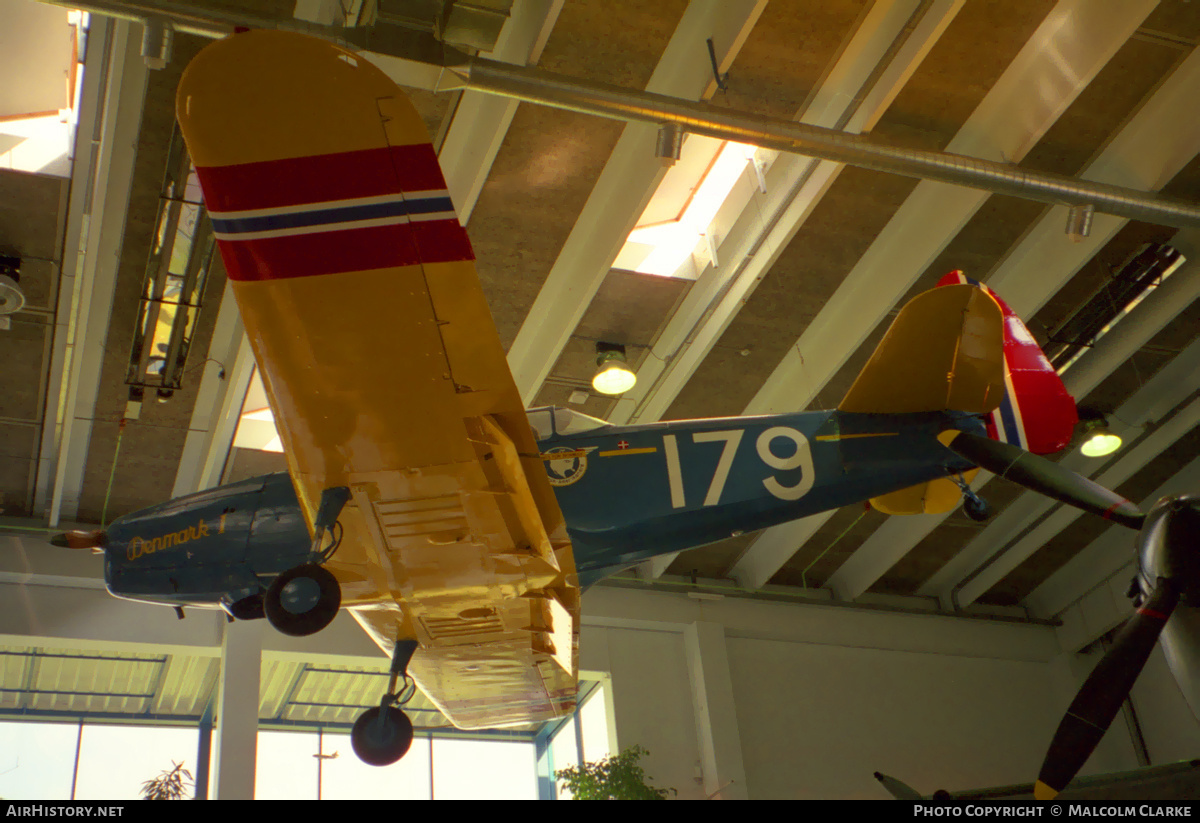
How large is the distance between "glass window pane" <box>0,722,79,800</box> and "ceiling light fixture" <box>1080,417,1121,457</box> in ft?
46.6

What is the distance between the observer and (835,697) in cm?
1402

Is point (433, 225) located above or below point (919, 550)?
below

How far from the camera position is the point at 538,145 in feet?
26.2

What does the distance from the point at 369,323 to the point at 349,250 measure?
1.12 feet

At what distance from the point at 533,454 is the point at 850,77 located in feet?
14.9

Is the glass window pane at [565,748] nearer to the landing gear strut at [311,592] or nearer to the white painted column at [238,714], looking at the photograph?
the white painted column at [238,714]

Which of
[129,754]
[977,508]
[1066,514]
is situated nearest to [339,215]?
[977,508]

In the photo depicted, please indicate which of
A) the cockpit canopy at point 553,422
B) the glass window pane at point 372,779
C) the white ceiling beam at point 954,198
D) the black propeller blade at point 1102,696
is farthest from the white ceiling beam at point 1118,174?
the glass window pane at point 372,779

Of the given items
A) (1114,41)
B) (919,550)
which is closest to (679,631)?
(919,550)

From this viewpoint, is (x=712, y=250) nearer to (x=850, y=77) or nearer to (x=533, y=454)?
(x=850, y=77)

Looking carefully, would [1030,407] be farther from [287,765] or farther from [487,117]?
[287,765]

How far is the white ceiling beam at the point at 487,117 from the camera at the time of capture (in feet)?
22.8

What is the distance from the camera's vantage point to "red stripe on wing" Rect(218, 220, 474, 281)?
3.95 metres

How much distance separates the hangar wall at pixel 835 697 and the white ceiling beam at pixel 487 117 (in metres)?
7.15
